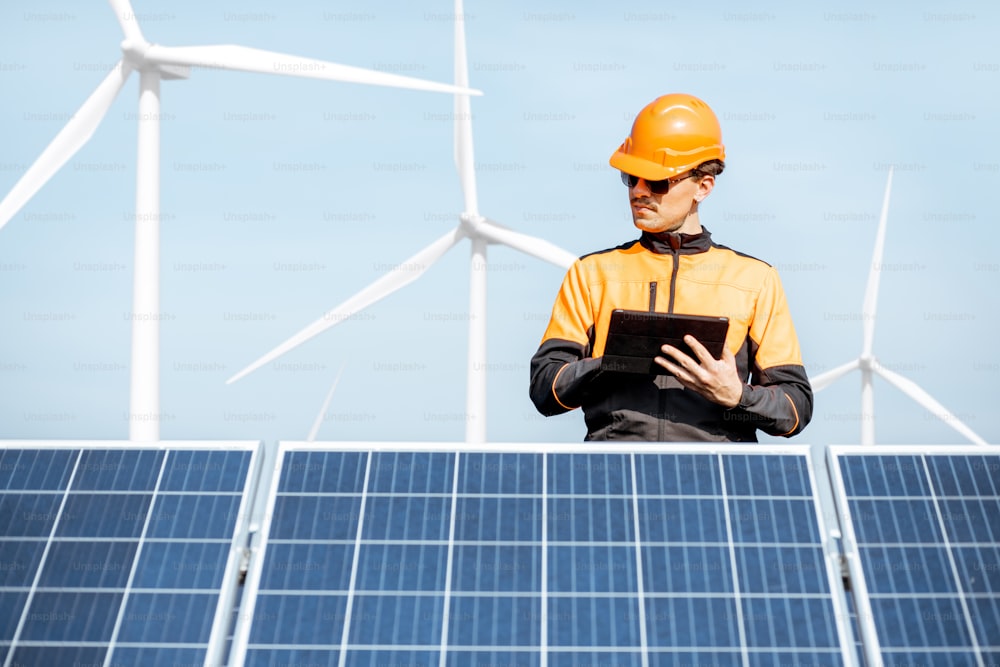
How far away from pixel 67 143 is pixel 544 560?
57.1 ft

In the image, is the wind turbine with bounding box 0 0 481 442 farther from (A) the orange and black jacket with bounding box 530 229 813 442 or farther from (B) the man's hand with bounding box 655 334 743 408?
(B) the man's hand with bounding box 655 334 743 408

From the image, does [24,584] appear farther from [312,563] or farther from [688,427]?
[688,427]

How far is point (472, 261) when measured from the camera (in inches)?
1179

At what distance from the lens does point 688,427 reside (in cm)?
860

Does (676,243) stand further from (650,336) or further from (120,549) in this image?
→ (120,549)

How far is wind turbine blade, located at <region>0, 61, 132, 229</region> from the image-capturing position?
2162 cm

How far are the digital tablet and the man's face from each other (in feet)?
4.40

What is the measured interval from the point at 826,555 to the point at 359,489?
8.79 feet

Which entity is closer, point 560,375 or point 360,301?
point 560,375

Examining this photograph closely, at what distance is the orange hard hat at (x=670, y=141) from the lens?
354 inches

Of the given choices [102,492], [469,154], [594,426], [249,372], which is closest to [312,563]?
[102,492]

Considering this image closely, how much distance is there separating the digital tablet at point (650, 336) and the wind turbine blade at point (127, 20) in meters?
18.7

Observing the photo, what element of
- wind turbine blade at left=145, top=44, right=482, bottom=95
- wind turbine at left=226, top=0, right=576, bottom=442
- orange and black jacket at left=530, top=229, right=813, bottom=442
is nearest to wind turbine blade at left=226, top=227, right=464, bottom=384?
wind turbine at left=226, top=0, right=576, bottom=442

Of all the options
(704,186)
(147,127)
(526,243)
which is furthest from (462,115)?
(704,186)
